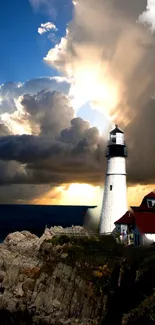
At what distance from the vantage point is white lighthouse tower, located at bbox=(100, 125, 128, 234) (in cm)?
4684

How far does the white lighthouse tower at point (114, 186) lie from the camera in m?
46.8

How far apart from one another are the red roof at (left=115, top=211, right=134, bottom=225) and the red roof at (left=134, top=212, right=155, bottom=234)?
108cm

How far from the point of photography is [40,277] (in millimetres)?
36906

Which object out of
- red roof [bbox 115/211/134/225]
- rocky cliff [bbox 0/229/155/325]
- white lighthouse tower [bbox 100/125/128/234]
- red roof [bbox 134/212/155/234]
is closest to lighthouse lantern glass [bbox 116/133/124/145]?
white lighthouse tower [bbox 100/125/128/234]

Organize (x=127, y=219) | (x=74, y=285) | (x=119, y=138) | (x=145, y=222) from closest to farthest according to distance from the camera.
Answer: (x=74, y=285), (x=145, y=222), (x=127, y=219), (x=119, y=138)

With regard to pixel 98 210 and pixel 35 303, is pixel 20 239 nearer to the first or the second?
pixel 98 210

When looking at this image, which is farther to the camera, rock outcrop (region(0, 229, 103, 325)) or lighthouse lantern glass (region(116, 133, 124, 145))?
lighthouse lantern glass (region(116, 133, 124, 145))

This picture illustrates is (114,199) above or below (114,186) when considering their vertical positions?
below

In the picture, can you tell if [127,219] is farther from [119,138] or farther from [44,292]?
[44,292]

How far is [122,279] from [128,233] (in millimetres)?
10581

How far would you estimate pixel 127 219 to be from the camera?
44.7m

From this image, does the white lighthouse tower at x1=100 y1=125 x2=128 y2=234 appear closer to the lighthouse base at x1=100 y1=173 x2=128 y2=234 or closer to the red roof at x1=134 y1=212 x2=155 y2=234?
the lighthouse base at x1=100 y1=173 x2=128 y2=234

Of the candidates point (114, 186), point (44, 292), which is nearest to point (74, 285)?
point (44, 292)

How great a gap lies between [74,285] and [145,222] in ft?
39.3
